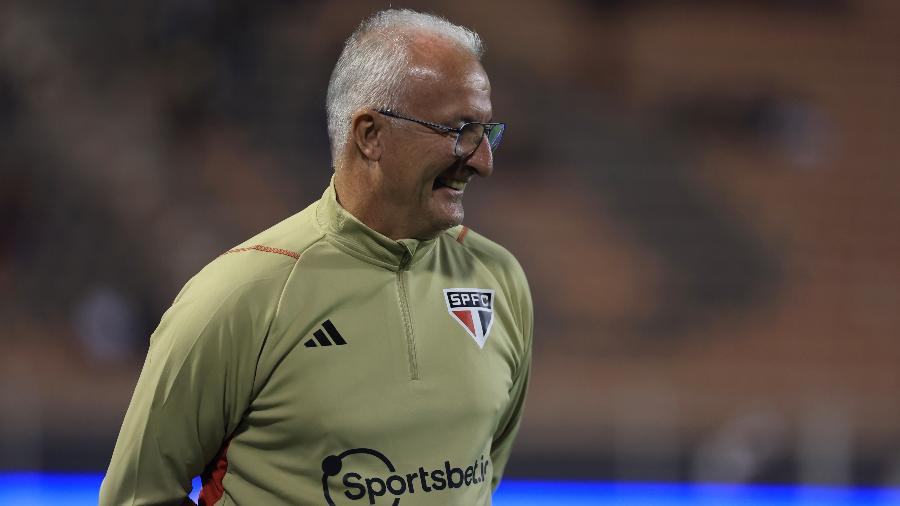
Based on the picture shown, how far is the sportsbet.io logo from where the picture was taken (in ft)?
5.15

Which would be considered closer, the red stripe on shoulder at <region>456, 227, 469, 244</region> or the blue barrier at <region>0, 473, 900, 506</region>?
the red stripe on shoulder at <region>456, 227, 469, 244</region>

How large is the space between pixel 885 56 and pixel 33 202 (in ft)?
19.5

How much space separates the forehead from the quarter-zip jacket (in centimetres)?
19

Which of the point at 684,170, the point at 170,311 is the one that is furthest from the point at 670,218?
the point at 170,311

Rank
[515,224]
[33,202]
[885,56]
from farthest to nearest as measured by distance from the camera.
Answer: [885,56]
[515,224]
[33,202]

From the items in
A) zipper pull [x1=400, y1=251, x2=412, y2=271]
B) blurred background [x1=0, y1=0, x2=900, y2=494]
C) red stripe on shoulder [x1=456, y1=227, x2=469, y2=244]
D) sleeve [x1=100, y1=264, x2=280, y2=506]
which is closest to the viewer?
sleeve [x1=100, y1=264, x2=280, y2=506]

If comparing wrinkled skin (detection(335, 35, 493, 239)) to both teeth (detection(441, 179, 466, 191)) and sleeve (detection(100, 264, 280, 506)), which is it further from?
sleeve (detection(100, 264, 280, 506))

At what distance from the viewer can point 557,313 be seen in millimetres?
7598

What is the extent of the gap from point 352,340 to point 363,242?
14cm

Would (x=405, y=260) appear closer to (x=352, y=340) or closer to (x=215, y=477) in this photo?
(x=352, y=340)

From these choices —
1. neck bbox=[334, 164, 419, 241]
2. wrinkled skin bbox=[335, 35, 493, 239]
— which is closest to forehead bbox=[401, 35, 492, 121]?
wrinkled skin bbox=[335, 35, 493, 239]

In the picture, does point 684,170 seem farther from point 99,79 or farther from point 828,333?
point 99,79

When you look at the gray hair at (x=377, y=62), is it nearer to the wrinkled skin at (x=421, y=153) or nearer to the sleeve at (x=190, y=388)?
the wrinkled skin at (x=421, y=153)

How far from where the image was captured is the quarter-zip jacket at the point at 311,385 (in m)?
1.56
